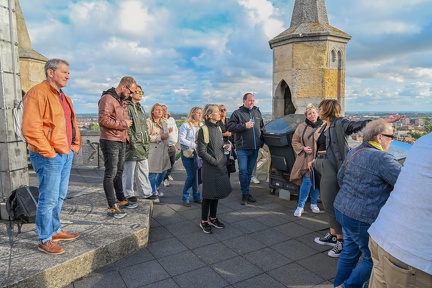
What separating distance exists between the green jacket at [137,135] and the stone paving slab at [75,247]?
0.77m

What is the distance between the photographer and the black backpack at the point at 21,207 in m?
3.78

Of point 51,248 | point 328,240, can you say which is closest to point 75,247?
point 51,248

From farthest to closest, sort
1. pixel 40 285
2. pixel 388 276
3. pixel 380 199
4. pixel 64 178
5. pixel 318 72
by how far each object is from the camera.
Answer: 1. pixel 318 72
2. pixel 64 178
3. pixel 40 285
4. pixel 380 199
5. pixel 388 276

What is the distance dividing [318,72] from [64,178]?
477cm

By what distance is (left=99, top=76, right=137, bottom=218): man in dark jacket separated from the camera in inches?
158

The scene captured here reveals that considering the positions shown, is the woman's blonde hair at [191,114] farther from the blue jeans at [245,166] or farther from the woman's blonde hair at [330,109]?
the woman's blonde hair at [330,109]

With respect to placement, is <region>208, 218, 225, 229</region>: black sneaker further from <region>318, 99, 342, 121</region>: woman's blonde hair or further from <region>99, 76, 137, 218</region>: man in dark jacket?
<region>318, 99, 342, 121</region>: woman's blonde hair

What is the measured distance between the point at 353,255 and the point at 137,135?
3.27 metres

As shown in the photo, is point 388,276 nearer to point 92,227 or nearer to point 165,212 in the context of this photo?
point 92,227

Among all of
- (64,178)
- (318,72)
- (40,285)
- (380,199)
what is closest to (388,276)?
(380,199)

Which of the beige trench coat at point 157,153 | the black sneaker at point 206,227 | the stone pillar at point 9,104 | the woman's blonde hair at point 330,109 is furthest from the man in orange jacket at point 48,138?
the woman's blonde hair at point 330,109

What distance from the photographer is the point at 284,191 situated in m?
5.82

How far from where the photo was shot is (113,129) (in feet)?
13.3

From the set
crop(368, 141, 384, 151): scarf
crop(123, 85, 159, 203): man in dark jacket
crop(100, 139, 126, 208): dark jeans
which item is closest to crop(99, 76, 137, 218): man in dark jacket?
crop(100, 139, 126, 208): dark jeans
